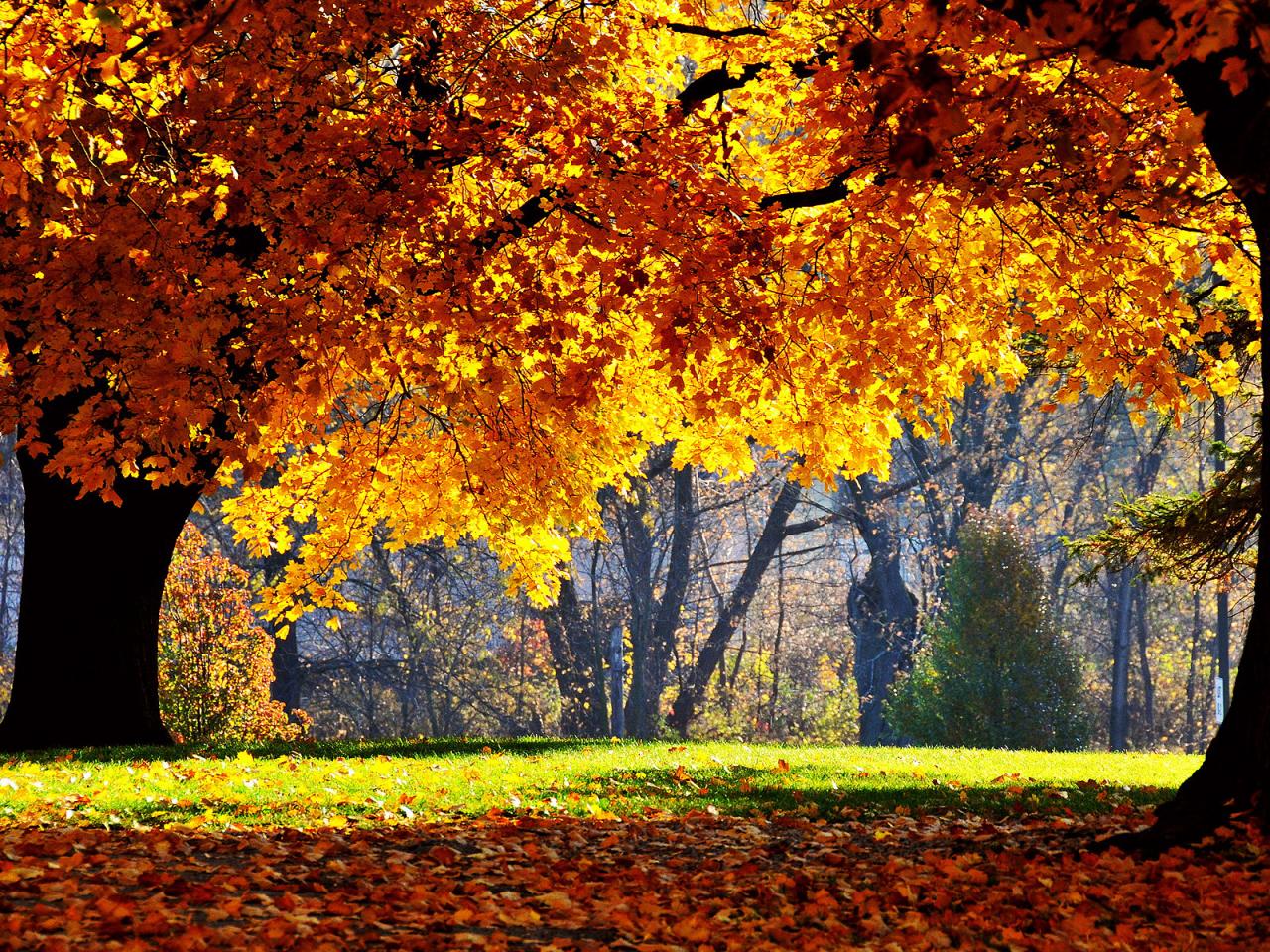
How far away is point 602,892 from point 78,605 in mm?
7367

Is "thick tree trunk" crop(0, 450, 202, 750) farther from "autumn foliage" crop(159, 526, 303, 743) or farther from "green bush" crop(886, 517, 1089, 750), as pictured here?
"green bush" crop(886, 517, 1089, 750)

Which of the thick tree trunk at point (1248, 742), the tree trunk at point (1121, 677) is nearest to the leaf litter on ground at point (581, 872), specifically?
the thick tree trunk at point (1248, 742)

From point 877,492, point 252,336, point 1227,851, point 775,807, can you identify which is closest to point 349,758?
point 775,807

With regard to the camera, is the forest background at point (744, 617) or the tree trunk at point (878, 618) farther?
the tree trunk at point (878, 618)

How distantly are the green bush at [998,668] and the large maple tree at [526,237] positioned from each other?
9.18m

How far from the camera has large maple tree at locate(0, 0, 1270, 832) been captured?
6582 millimetres

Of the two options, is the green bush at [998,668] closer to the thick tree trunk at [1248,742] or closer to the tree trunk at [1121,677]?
the tree trunk at [1121,677]

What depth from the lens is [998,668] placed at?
19359mm

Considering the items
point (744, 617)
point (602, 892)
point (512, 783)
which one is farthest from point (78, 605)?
point (744, 617)

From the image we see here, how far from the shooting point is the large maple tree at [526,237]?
6582 mm

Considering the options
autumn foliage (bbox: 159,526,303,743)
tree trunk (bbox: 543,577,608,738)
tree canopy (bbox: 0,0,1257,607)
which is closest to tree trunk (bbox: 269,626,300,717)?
tree trunk (bbox: 543,577,608,738)

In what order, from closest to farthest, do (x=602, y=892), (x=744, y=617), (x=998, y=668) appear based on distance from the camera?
(x=602, y=892), (x=998, y=668), (x=744, y=617)

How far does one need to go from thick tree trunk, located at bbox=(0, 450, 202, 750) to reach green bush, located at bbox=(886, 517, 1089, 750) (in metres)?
12.6

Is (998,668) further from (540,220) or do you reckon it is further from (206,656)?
(540,220)
